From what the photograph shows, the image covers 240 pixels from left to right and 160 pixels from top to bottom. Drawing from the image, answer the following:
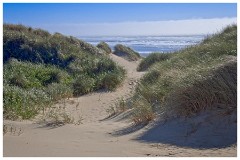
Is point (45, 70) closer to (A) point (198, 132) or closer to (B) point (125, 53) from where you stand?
(A) point (198, 132)

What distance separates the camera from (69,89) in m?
13.1

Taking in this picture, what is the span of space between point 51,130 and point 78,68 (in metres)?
9.81

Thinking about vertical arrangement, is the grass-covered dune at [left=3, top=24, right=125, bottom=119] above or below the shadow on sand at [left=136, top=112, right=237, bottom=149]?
above

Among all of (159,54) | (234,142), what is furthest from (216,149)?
(159,54)

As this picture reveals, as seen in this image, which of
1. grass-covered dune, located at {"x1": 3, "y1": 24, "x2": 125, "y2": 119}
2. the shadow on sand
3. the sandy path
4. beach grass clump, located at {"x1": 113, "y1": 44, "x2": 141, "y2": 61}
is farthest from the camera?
beach grass clump, located at {"x1": 113, "y1": 44, "x2": 141, "y2": 61}

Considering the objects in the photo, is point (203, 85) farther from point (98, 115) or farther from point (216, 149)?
point (98, 115)

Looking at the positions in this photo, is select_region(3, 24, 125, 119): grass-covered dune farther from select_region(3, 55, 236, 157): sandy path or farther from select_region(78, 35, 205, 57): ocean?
select_region(78, 35, 205, 57): ocean

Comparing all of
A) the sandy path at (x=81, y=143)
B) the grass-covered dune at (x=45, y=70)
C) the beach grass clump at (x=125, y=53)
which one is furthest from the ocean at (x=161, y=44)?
the sandy path at (x=81, y=143)

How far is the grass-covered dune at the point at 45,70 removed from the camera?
10.4 meters

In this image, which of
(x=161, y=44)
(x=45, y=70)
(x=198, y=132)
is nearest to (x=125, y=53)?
(x=161, y=44)

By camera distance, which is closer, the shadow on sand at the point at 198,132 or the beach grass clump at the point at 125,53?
the shadow on sand at the point at 198,132

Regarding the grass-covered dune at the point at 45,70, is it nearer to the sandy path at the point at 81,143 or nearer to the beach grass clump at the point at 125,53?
the sandy path at the point at 81,143

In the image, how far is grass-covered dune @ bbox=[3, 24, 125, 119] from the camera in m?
10.4

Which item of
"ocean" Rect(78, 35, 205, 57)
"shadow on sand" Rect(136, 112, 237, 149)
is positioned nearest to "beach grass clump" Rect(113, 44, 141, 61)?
"ocean" Rect(78, 35, 205, 57)
